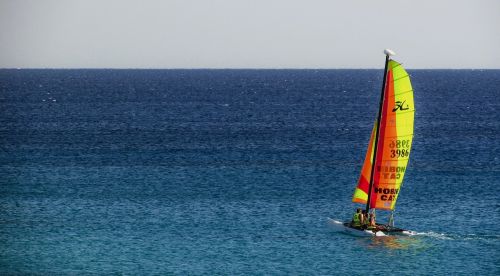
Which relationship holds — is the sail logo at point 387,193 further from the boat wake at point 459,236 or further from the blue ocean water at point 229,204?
the boat wake at point 459,236

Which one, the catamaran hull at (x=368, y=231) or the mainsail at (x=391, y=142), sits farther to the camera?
the catamaran hull at (x=368, y=231)

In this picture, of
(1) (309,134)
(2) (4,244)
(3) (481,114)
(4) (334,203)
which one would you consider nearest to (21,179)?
(2) (4,244)

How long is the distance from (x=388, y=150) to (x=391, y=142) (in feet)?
2.47

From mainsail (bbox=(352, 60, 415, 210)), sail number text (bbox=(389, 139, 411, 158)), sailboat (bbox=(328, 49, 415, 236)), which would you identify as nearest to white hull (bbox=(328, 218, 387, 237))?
sailboat (bbox=(328, 49, 415, 236))

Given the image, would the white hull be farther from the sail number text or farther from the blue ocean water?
the sail number text

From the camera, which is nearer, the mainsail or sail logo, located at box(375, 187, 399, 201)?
the mainsail

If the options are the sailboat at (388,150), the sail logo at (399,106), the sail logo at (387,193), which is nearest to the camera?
the sailboat at (388,150)

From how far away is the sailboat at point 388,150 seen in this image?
6438cm

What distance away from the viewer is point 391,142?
6625cm

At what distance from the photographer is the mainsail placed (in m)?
64.2

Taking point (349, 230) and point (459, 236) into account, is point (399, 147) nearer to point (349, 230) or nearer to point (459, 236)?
point (349, 230)

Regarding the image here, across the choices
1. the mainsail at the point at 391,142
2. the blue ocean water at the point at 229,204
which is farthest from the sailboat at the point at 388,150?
the blue ocean water at the point at 229,204

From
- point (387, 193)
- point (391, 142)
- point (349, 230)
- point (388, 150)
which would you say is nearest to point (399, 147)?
point (391, 142)

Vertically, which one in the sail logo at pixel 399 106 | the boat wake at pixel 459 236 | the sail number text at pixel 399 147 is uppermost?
the sail logo at pixel 399 106
